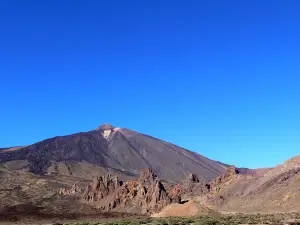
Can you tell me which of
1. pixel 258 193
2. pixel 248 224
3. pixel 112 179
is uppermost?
pixel 112 179

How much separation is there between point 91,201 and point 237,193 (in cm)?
5426

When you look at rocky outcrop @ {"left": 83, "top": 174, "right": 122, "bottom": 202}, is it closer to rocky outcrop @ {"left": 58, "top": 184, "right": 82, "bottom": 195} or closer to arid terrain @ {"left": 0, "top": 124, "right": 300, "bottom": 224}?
arid terrain @ {"left": 0, "top": 124, "right": 300, "bottom": 224}

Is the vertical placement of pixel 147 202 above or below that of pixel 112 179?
below

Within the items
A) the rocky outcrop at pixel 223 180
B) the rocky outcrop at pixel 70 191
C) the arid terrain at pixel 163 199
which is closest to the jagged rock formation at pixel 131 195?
the arid terrain at pixel 163 199

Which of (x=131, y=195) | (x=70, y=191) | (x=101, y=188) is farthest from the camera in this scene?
(x=70, y=191)

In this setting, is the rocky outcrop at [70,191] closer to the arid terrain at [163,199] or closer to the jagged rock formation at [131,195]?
the arid terrain at [163,199]

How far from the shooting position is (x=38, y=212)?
4604 inches

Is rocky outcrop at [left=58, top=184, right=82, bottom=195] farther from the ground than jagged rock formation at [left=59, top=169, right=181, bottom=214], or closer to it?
farther from the ground

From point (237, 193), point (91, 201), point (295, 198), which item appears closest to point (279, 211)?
point (295, 198)

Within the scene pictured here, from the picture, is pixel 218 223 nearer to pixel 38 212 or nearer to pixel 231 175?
pixel 231 175

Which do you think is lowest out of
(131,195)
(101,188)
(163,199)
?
(163,199)

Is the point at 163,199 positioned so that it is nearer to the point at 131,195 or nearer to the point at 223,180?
the point at 131,195

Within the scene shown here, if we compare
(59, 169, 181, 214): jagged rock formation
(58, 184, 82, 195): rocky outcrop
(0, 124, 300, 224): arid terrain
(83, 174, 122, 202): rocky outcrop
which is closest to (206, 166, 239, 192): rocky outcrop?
(0, 124, 300, 224): arid terrain

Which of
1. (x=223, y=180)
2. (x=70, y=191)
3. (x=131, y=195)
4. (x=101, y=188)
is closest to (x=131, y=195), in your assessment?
(x=131, y=195)
